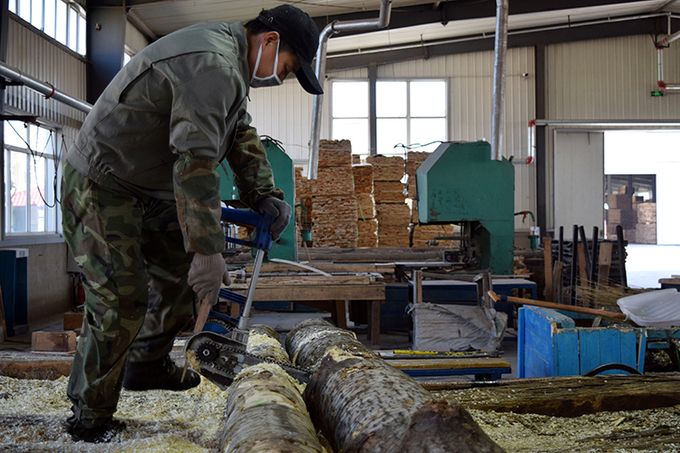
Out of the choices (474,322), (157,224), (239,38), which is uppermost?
(239,38)

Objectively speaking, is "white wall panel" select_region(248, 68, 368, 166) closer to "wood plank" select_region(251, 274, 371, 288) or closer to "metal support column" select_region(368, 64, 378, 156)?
"metal support column" select_region(368, 64, 378, 156)

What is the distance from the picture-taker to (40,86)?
7238mm

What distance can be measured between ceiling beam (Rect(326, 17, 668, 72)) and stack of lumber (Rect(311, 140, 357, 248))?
4890mm

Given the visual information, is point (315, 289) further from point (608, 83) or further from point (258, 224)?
point (608, 83)

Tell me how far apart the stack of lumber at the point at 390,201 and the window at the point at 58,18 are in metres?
6.52

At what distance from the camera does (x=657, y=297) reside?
3.76 meters

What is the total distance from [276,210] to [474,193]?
144 inches

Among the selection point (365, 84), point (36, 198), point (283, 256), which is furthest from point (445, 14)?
point (36, 198)

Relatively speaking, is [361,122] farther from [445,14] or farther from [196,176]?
[196,176]

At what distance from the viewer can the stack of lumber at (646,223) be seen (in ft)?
66.7

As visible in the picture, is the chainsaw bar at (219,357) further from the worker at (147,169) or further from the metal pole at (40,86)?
the metal pole at (40,86)

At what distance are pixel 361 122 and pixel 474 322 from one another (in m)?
10.1

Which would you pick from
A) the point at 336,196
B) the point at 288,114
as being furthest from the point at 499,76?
the point at 288,114

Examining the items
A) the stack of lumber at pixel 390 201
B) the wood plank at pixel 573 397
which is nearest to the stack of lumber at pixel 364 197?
the stack of lumber at pixel 390 201
